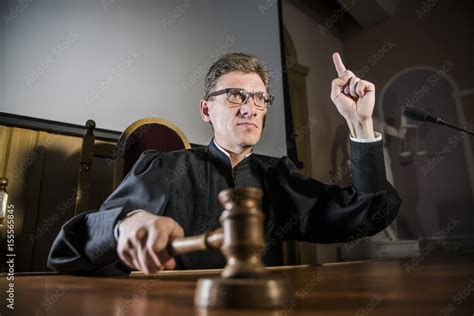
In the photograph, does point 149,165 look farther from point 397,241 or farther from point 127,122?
point 397,241

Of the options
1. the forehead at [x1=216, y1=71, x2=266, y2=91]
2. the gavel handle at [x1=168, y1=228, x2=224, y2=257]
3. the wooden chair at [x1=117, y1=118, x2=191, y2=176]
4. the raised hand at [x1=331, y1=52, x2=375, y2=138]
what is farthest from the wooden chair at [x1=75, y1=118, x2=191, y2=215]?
the gavel handle at [x1=168, y1=228, x2=224, y2=257]

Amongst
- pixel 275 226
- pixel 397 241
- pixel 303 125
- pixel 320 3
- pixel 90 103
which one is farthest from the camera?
pixel 320 3

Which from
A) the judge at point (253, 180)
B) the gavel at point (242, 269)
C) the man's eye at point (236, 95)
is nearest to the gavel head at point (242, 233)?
the gavel at point (242, 269)

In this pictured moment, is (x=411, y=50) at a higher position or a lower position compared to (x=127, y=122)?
higher

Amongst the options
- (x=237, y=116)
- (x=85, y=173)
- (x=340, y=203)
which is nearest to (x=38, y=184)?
(x=85, y=173)

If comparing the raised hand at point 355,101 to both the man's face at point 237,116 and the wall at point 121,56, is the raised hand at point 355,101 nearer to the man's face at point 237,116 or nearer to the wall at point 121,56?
the man's face at point 237,116

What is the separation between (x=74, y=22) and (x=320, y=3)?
266 cm

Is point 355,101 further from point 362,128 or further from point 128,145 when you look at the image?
point 128,145

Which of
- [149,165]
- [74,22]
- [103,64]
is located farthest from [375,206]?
[74,22]

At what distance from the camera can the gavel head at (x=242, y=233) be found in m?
0.31

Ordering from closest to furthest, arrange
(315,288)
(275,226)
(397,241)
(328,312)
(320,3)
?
1. (328,312)
2. (315,288)
3. (275,226)
4. (397,241)
5. (320,3)

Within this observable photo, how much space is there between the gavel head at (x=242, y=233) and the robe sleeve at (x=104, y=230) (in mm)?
315

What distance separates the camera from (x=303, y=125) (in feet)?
10.5

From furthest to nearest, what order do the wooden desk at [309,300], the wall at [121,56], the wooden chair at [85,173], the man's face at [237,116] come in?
the wall at [121,56] < the wooden chair at [85,173] < the man's face at [237,116] < the wooden desk at [309,300]
